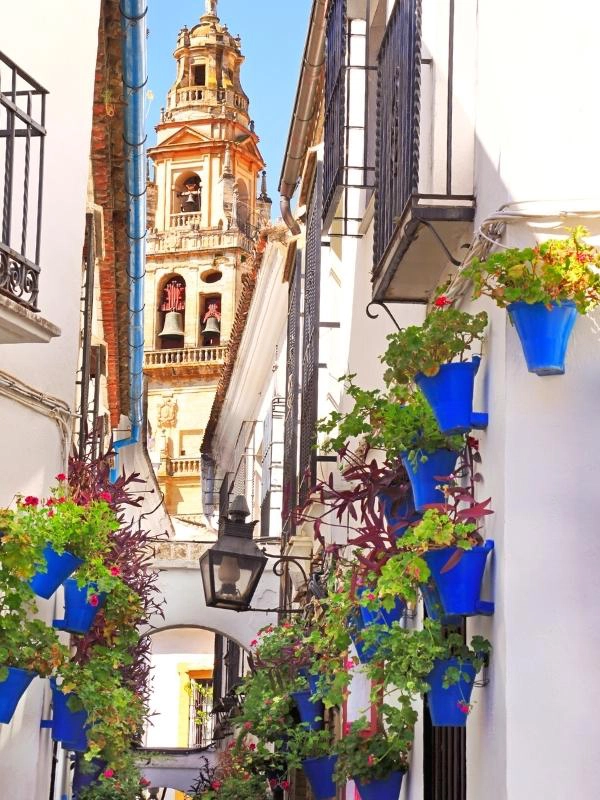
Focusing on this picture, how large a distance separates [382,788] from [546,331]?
3235 mm

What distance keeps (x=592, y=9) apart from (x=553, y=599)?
2.02m

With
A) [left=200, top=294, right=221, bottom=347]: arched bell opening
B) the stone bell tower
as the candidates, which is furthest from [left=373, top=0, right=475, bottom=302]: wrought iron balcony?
[left=200, top=294, right=221, bottom=347]: arched bell opening

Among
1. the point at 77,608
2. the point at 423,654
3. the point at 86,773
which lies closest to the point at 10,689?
the point at 77,608

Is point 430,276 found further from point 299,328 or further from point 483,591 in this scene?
point 299,328

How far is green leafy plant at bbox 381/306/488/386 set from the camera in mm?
5086

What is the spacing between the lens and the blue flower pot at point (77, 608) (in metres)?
7.70

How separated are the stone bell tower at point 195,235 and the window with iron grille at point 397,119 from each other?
4855 cm

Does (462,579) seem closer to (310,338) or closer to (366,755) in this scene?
(366,755)

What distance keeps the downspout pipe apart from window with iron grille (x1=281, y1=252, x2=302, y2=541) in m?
0.72

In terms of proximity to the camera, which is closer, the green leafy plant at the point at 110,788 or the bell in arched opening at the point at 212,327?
the green leafy plant at the point at 110,788

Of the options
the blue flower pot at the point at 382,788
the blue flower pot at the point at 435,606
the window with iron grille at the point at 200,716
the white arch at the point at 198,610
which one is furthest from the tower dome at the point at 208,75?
the blue flower pot at the point at 435,606

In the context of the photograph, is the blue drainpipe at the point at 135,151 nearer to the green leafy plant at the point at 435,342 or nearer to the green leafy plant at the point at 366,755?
the green leafy plant at the point at 366,755

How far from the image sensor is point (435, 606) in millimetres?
5164

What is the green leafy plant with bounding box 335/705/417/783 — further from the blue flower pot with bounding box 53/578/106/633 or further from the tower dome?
the tower dome
